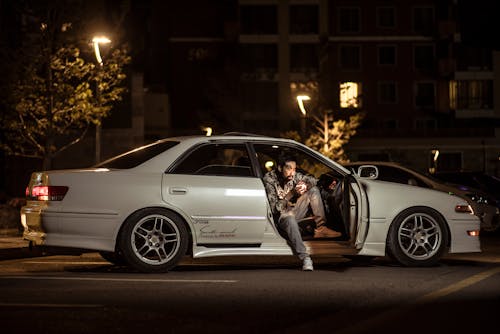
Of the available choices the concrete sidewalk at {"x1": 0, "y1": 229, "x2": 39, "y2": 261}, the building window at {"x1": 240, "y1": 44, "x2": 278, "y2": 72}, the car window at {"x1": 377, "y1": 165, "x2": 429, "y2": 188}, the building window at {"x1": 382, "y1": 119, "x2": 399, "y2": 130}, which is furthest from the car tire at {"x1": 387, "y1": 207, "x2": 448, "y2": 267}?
the building window at {"x1": 382, "y1": 119, "x2": 399, "y2": 130}

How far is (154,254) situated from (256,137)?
188 centimetres

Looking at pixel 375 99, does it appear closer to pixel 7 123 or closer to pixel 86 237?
pixel 7 123

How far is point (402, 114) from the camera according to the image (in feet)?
240

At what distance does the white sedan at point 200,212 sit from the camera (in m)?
11.8

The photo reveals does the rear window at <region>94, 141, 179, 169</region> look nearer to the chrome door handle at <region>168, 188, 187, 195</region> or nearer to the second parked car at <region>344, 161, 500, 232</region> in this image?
the chrome door handle at <region>168, 188, 187, 195</region>

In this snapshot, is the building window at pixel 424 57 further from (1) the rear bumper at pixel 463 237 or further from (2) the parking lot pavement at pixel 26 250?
(1) the rear bumper at pixel 463 237

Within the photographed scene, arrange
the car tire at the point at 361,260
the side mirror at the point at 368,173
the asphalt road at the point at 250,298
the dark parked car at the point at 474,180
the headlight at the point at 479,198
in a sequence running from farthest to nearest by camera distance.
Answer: the dark parked car at the point at 474,180 < the headlight at the point at 479,198 < the car tire at the point at 361,260 < the side mirror at the point at 368,173 < the asphalt road at the point at 250,298

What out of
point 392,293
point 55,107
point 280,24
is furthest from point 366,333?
point 280,24

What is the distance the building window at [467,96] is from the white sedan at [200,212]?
61861 mm

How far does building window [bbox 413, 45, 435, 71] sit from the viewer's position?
2894 inches

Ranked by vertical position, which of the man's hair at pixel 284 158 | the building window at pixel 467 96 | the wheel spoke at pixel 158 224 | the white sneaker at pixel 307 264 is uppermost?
the building window at pixel 467 96

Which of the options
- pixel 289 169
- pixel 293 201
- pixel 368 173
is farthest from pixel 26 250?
pixel 368 173

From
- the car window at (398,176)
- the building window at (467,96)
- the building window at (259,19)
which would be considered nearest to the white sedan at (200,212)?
the car window at (398,176)

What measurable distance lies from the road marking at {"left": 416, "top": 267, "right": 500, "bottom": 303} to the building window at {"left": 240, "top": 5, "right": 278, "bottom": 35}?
60151mm
